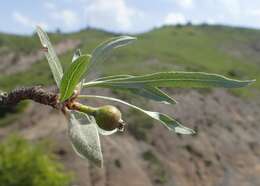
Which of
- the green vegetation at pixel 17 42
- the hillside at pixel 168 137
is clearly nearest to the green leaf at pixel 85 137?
the hillside at pixel 168 137

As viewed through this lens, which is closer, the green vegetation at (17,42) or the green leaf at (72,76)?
the green leaf at (72,76)

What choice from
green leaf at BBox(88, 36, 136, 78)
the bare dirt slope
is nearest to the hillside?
the bare dirt slope

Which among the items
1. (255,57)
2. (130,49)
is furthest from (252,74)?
(255,57)

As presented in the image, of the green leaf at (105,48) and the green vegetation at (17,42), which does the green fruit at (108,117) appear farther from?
the green vegetation at (17,42)

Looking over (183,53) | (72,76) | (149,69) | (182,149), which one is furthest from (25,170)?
(183,53)

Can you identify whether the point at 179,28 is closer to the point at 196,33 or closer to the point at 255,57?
the point at 196,33

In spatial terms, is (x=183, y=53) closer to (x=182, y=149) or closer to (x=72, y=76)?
(x=182, y=149)
